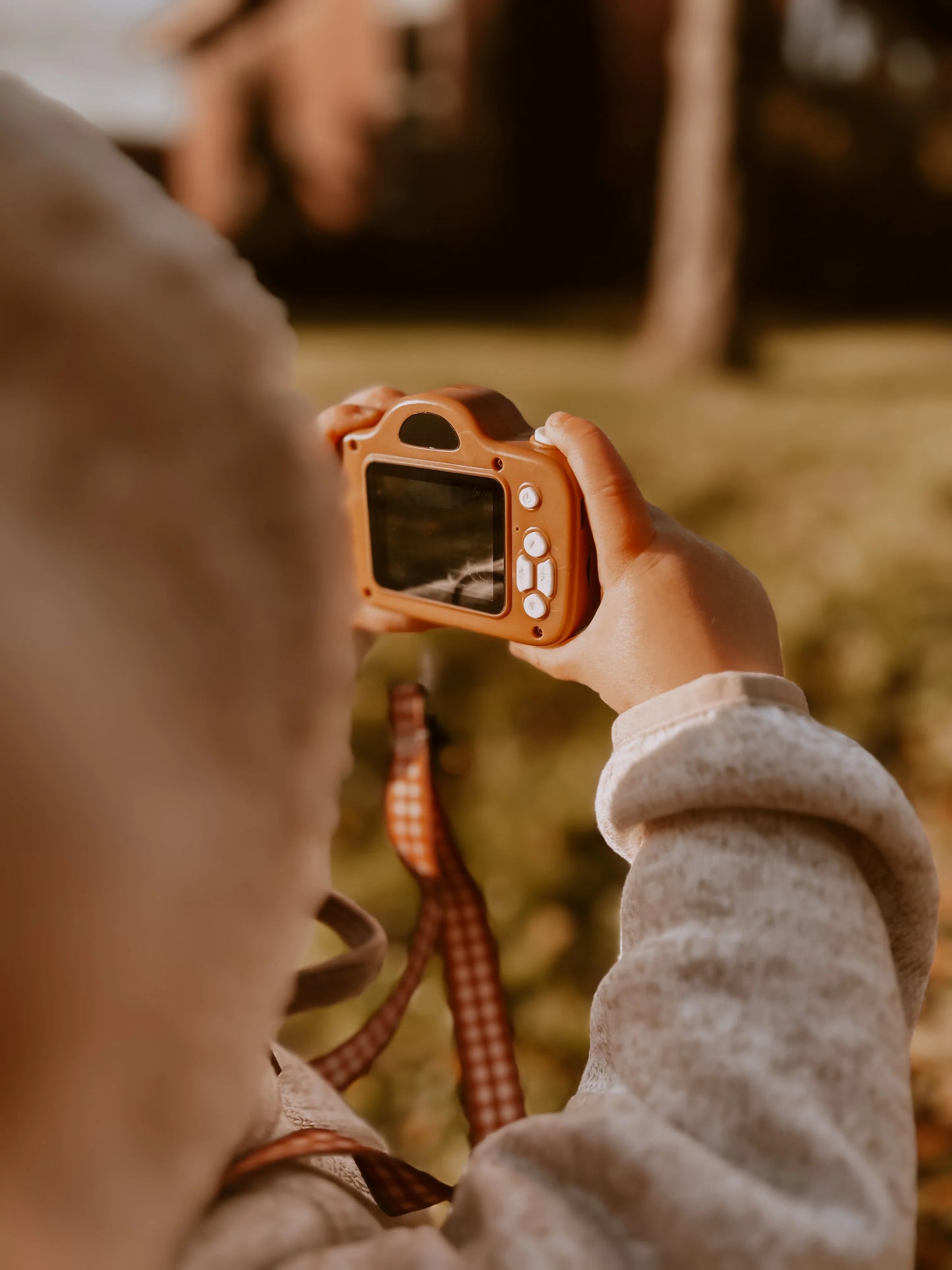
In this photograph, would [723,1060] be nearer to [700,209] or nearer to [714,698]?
[714,698]

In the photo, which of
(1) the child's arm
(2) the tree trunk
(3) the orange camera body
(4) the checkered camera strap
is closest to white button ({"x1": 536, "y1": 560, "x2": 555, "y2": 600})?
(3) the orange camera body

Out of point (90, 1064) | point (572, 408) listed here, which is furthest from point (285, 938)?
point (572, 408)

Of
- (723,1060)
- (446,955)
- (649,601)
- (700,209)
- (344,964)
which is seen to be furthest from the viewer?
(700,209)

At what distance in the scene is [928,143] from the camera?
629 centimetres

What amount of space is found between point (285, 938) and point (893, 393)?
3.64 m

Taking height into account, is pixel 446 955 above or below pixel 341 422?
below

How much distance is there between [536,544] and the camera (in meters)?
0.64

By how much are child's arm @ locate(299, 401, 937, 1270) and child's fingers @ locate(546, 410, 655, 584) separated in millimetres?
76

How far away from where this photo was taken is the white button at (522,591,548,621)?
65 centimetres

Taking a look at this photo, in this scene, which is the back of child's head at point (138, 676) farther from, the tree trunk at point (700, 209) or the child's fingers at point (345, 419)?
the tree trunk at point (700, 209)

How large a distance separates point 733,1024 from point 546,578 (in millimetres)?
308

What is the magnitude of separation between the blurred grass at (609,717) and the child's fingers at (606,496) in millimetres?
335

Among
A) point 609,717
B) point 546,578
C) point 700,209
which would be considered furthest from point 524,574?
point 700,209

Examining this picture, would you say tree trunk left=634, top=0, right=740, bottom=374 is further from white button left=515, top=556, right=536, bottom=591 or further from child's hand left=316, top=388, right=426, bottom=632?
white button left=515, top=556, right=536, bottom=591
